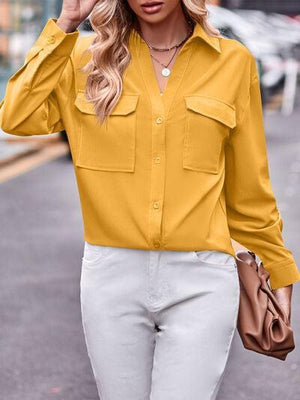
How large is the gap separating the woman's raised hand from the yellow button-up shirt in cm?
3

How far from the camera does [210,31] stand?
290 centimetres

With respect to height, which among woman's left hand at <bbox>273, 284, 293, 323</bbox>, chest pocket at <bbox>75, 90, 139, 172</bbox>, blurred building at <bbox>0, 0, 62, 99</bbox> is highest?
chest pocket at <bbox>75, 90, 139, 172</bbox>

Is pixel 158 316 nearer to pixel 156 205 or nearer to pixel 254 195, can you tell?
pixel 156 205

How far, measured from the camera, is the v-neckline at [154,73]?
9.34 feet

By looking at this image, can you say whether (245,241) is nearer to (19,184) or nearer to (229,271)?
(229,271)

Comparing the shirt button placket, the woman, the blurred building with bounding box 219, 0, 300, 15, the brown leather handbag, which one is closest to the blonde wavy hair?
the woman

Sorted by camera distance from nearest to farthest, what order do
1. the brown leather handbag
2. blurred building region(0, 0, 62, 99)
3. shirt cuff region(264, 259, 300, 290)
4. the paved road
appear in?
the brown leather handbag
shirt cuff region(264, 259, 300, 290)
the paved road
blurred building region(0, 0, 62, 99)

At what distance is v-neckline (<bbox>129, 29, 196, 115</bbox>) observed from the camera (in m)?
2.85

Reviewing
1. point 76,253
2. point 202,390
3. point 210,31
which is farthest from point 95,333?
point 76,253

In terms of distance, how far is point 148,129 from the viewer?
2.83 m

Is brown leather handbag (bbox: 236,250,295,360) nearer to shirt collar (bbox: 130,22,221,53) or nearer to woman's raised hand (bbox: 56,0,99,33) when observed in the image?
shirt collar (bbox: 130,22,221,53)

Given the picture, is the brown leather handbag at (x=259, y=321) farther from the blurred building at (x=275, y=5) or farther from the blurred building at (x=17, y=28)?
the blurred building at (x=275, y=5)

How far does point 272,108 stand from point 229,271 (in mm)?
20316

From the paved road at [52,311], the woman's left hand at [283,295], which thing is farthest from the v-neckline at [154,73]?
the paved road at [52,311]
